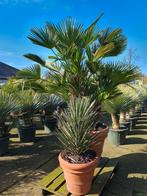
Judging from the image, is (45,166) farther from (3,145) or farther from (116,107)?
(116,107)

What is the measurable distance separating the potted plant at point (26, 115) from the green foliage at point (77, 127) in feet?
8.67

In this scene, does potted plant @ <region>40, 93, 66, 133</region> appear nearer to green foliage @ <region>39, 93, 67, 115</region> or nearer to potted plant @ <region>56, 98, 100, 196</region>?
green foliage @ <region>39, 93, 67, 115</region>

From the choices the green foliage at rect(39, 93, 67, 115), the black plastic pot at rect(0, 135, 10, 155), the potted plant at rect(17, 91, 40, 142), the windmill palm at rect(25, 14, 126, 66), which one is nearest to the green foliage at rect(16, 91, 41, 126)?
the potted plant at rect(17, 91, 40, 142)

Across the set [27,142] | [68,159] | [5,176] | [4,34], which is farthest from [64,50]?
[4,34]

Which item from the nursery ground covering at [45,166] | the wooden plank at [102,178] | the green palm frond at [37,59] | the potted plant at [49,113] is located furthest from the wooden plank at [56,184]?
the potted plant at [49,113]

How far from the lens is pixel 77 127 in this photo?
2.44 metres

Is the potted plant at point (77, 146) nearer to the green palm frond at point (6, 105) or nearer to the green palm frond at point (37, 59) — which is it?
the green palm frond at point (37, 59)

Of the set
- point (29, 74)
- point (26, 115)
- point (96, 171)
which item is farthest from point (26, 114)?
point (96, 171)

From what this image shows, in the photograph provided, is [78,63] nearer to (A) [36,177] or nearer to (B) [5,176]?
(A) [36,177]

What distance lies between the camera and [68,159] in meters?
2.51

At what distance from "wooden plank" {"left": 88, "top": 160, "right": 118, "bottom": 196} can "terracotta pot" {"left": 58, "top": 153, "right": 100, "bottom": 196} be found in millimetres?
114

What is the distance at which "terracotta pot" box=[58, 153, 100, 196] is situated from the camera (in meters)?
2.34

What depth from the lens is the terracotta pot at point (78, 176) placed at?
234 cm

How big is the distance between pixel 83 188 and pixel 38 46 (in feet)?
8.25
